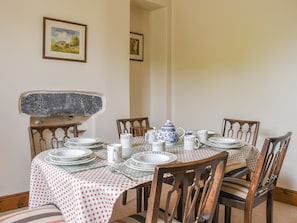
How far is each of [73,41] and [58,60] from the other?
0.86 feet

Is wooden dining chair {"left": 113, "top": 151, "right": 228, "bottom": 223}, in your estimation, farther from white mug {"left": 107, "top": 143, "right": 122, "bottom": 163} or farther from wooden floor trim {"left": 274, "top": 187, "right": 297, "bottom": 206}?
wooden floor trim {"left": 274, "top": 187, "right": 297, "bottom": 206}

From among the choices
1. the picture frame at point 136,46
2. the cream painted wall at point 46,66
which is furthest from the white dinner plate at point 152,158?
the picture frame at point 136,46

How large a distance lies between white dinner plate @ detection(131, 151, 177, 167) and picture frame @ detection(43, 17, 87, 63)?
5.52 feet

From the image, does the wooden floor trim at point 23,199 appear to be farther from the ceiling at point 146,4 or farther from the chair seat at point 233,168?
the ceiling at point 146,4

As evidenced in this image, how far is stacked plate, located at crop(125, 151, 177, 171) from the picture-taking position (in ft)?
4.80

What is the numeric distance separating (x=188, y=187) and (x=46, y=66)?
2.09 metres

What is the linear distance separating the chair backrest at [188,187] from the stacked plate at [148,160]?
223mm

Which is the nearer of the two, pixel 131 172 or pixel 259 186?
pixel 131 172

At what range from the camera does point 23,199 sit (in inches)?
106

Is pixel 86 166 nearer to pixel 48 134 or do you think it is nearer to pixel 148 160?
pixel 148 160

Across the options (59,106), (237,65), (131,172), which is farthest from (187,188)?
(237,65)

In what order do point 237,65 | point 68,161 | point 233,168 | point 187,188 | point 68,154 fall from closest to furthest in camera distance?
1. point 187,188
2. point 68,161
3. point 68,154
4. point 233,168
5. point 237,65

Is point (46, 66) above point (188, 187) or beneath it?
above

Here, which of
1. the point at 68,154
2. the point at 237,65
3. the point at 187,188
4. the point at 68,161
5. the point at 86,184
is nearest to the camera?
the point at 187,188
